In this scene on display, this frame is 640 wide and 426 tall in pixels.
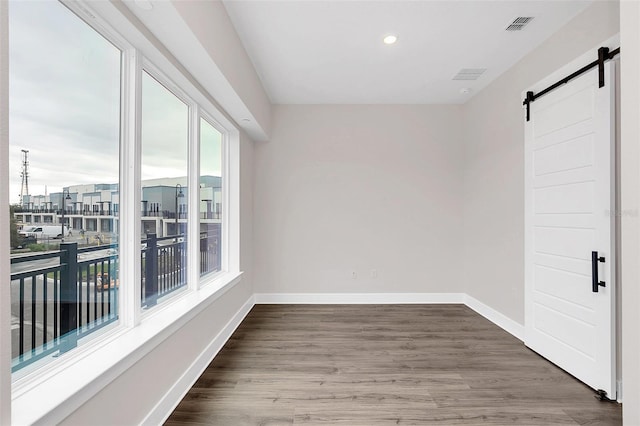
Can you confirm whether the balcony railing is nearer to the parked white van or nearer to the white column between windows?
the parked white van

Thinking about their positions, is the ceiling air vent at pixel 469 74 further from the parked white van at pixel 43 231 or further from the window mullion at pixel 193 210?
the parked white van at pixel 43 231

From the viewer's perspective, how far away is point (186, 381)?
7.59 feet

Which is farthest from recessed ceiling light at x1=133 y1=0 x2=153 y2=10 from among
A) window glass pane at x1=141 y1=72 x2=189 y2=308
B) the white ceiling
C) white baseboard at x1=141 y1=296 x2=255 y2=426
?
white baseboard at x1=141 y1=296 x2=255 y2=426

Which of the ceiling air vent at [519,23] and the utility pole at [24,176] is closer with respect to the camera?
the utility pole at [24,176]

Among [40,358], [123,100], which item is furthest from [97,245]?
Answer: [123,100]

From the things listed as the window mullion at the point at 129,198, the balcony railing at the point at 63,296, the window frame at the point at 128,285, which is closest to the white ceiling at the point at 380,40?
the window frame at the point at 128,285

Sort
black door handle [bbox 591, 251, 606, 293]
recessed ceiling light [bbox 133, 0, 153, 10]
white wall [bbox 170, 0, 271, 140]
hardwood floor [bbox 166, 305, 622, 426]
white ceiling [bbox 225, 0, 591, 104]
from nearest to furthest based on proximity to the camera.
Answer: recessed ceiling light [bbox 133, 0, 153, 10], white wall [bbox 170, 0, 271, 140], hardwood floor [bbox 166, 305, 622, 426], black door handle [bbox 591, 251, 606, 293], white ceiling [bbox 225, 0, 591, 104]

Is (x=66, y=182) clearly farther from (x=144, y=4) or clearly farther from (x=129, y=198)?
(x=144, y=4)

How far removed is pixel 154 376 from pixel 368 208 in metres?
3.47

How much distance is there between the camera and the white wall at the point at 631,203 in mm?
1013

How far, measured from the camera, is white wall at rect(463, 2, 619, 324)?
2.82 meters

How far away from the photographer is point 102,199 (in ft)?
5.76

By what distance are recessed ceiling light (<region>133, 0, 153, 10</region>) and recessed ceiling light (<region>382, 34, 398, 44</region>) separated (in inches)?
80.8

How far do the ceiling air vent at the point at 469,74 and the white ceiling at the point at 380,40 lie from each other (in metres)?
0.07
